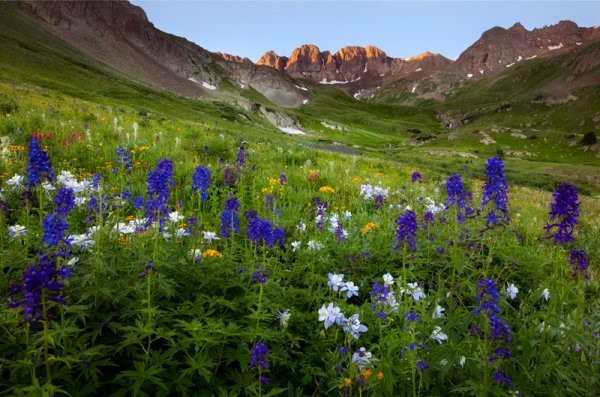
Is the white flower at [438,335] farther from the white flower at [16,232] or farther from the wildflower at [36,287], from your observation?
the white flower at [16,232]

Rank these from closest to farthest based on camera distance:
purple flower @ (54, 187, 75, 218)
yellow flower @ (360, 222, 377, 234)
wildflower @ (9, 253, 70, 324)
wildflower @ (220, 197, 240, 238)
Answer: wildflower @ (9, 253, 70, 324) → purple flower @ (54, 187, 75, 218) → wildflower @ (220, 197, 240, 238) → yellow flower @ (360, 222, 377, 234)

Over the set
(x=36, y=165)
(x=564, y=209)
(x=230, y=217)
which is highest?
(x=564, y=209)

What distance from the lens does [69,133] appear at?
1034 cm

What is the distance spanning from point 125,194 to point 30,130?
7.28 m

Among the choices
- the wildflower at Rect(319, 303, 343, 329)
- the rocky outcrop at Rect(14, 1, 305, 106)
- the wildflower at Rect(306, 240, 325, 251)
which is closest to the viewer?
the wildflower at Rect(319, 303, 343, 329)

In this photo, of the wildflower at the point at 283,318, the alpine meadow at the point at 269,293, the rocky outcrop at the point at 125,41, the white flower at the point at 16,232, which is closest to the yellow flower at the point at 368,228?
the alpine meadow at the point at 269,293

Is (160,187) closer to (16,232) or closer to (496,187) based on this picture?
(16,232)

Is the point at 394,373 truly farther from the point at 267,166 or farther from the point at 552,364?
the point at 267,166

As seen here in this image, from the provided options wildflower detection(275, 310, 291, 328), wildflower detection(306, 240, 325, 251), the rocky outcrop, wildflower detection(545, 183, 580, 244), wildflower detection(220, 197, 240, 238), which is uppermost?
the rocky outcrop

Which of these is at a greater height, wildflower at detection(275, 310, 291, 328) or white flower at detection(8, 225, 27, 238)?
white flower at detection(8, 225, 27, 238)

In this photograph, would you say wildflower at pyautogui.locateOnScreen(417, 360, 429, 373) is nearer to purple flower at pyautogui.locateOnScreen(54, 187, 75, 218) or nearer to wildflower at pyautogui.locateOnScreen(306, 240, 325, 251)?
wildflower at pyautogui.locateOnScreen(306, 240, 325, 251)

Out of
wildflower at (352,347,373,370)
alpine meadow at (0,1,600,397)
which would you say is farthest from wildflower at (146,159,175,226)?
wildflower at (352,347,373,370)

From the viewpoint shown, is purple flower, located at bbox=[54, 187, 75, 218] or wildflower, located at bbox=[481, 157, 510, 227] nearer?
purple flower, located at bbox=[54, 187, 75, 218]

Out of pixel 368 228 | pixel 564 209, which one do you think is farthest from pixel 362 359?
pixel 368 228
